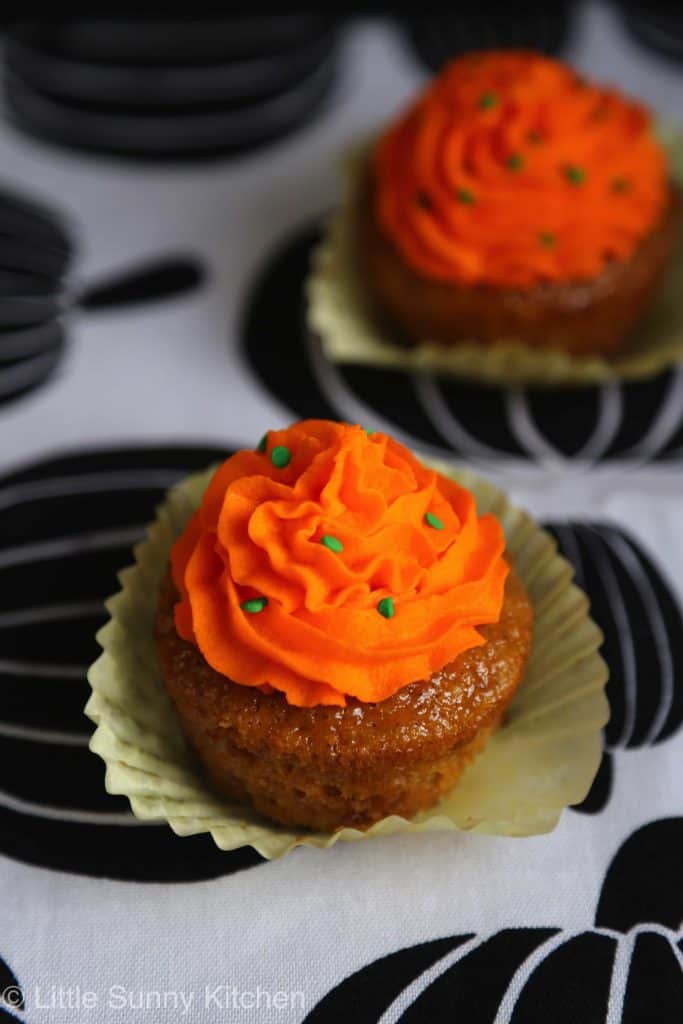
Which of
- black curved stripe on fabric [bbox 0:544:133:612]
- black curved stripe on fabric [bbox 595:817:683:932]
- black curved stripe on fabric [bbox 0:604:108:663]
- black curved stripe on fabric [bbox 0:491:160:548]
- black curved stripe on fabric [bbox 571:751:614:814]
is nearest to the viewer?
black curved stripe on fabric [bbox 595:817:683:932]

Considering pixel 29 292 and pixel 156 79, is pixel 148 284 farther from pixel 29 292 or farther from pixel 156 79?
pixel 156 79

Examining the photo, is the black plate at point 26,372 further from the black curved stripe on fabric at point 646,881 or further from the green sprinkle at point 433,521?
Answer: the black curved stripe on fabric at point 646,881

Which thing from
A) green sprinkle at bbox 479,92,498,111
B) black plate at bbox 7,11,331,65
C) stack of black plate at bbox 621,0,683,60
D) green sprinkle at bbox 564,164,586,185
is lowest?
green sprinkle at bbox 564,164,586,185

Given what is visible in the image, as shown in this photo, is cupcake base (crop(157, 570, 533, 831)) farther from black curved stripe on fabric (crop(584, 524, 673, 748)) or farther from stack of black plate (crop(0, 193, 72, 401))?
stack of black plate (crop(0, 193, 72, 401))

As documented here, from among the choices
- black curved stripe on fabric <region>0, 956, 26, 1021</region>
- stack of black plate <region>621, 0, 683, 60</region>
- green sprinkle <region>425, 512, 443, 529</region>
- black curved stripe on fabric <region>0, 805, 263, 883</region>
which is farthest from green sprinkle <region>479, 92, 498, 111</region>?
black curved stripe on fabric <region>0, 956, 26, 1021</region>

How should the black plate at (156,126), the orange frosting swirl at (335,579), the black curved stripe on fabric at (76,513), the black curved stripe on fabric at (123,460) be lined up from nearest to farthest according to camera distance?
1. the orange frosting swirl at (335,579)
2. the black curved stripe on fabric at (76,513)
3. the black curved stripe on fabric at (123,460)
4. the black plate at (156,126)

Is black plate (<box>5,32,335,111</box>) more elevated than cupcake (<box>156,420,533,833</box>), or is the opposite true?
black plate (<box>5,32,335,111</box>)

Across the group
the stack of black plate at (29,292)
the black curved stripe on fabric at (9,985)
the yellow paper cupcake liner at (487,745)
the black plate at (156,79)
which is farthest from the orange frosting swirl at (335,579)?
the black plate at (156,79)
